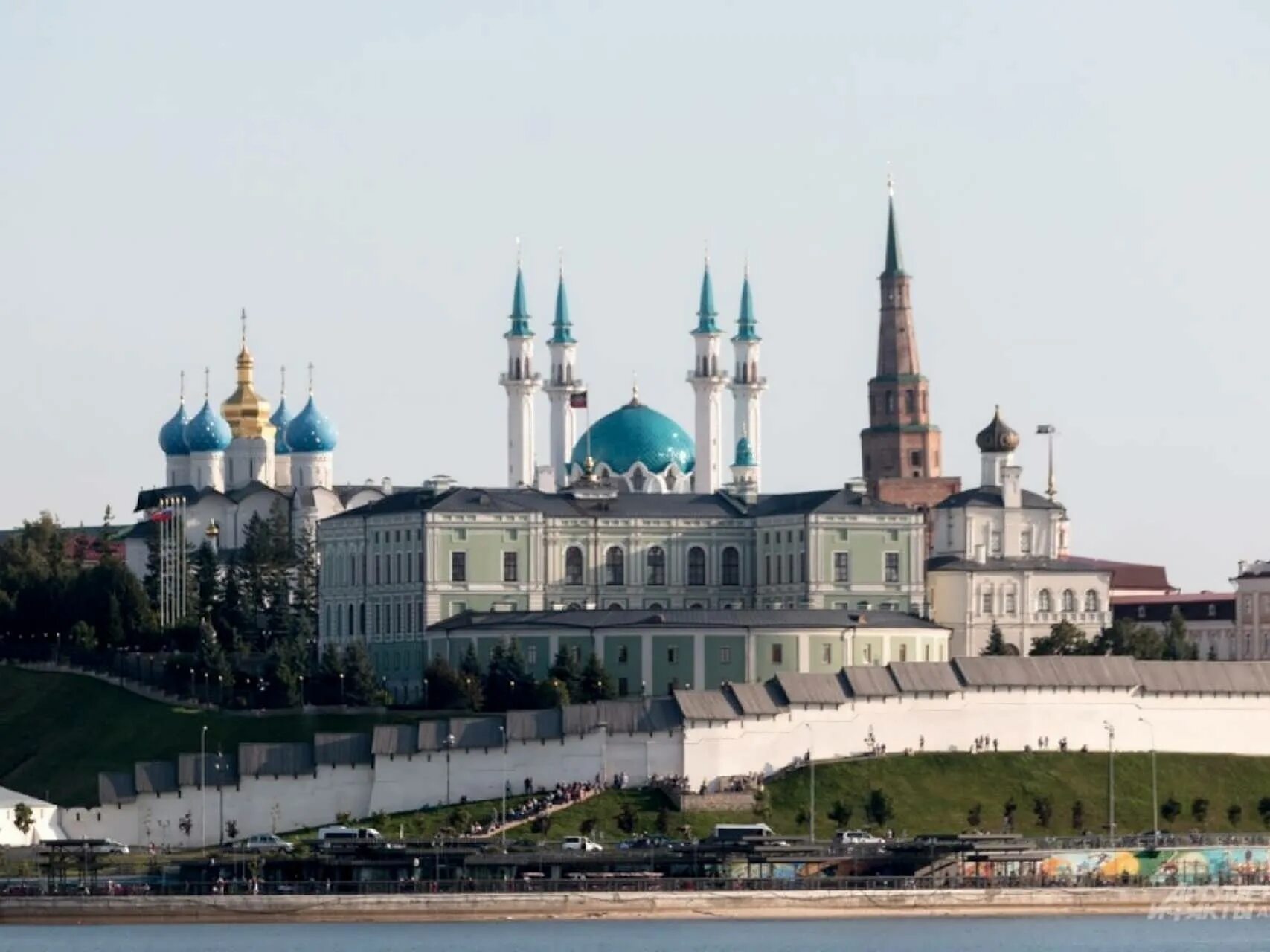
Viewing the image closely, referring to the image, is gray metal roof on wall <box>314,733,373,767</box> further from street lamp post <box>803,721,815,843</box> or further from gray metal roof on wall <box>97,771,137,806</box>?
street lamp post <box>803,721,815,843</box>

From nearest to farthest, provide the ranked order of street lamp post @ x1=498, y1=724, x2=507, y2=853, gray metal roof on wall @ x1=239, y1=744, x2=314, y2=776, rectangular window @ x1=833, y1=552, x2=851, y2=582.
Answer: street lamp post @ x1=498, y1=724, x2=507, y2=853
gray metal roof on wall @ x1=239, y1=744, x2=314, y2=776
rectangular window @ x1=833, y1=552, x2=851, y2=582

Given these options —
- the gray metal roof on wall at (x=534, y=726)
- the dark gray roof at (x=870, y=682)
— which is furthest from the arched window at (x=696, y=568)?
the gray metal roof on wall at (x=534, y=726)

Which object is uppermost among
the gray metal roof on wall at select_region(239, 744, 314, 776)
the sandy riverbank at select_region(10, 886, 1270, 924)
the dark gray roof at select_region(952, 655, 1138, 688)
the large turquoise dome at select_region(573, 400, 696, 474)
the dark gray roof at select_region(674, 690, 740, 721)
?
the large turquoise dome at select_region(573, 400, 696, 474)

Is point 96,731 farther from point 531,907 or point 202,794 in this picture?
point 531,907

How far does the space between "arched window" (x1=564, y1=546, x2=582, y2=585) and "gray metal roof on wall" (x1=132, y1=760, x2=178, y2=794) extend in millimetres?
29765

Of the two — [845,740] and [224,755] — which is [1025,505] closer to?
[845,740]

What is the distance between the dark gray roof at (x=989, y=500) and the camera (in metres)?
155

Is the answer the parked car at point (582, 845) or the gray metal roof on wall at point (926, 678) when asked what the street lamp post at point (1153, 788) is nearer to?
the gray metal roof on wall at point (926, 678)

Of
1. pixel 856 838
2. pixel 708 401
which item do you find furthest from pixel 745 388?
pixel 856 838

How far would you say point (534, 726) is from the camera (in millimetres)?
124625

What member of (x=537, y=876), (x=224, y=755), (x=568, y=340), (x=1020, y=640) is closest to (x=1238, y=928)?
(x=537, y=876)

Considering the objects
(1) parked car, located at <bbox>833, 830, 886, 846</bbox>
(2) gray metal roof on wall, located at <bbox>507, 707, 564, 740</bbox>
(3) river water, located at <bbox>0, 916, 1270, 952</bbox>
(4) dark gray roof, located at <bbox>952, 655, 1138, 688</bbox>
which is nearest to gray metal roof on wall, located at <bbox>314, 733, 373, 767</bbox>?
(2) gray metal roof on wall, located at <bbox>507, 707, 564, 740</bbox>

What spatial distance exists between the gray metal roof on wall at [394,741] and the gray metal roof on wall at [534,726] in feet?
8.30

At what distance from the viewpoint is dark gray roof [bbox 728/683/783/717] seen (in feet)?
416
